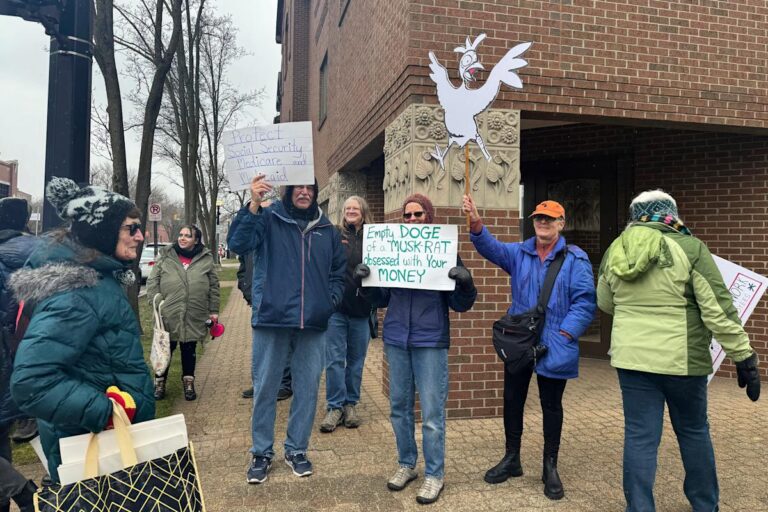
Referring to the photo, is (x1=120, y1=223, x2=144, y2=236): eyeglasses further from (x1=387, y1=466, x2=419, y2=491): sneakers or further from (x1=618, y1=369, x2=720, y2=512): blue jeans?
(x1=618, y1=369, x2=720, y2=512): blue jeans

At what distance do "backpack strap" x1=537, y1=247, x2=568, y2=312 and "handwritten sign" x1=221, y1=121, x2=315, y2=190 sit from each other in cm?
172

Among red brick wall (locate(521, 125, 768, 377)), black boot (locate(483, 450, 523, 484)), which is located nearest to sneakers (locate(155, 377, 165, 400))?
black boot (locate(483, 450, 523, 484))

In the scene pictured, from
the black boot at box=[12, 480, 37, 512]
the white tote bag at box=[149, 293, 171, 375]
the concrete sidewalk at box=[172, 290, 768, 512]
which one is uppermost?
the white tote bag at box=[149, 293, 171, 375]

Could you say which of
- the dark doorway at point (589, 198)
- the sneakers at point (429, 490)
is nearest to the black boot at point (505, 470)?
the sneakers at point (429, 490)

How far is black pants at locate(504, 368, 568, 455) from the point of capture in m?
3.52

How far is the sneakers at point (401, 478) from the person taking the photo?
11.5 ft

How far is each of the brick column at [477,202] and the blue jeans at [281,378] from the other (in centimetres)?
A: 165

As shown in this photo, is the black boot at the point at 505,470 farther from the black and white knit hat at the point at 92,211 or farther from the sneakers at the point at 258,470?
the black and white knit hat at the point at 92,211

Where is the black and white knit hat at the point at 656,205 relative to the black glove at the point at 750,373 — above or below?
above

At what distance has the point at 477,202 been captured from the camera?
5078mm

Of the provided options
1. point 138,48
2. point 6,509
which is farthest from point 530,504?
point 138,48

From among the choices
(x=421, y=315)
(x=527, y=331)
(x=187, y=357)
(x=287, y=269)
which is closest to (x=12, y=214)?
(x=287, y=269)

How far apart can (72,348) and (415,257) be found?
210 centimetres

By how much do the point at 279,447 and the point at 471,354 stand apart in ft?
6.34
